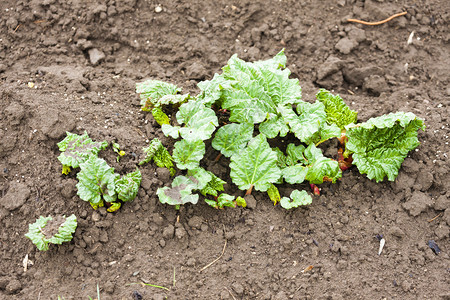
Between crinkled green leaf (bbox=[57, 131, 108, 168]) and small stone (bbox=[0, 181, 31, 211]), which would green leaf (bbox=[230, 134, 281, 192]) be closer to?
crinkled green leaf (bbox=[57, 131, 108, 168])

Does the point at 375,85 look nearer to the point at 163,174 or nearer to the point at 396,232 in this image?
the point at 396,232

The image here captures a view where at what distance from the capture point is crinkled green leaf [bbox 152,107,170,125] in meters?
3.54

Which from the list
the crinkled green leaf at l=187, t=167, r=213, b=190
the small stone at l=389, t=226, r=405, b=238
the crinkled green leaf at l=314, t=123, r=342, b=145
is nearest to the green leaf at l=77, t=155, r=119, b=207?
the crinkled green leaf at l=187, t=167, r=213, b=190

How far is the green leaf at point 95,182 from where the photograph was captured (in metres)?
3.19

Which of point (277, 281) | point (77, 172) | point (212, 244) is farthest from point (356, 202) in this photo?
point (77, 172)

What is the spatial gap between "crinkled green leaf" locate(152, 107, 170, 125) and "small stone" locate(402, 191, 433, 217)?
185cm

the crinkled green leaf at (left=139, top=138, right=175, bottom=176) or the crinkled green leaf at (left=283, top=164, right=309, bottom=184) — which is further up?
the crinkled green leaf at (left=139, top=138, right=175, bottom=176)

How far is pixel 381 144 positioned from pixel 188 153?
145 centimetres

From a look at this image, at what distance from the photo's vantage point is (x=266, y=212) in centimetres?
339

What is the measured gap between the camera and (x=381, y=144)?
3590 millimetres

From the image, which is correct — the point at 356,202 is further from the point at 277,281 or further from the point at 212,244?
the point at 212,244

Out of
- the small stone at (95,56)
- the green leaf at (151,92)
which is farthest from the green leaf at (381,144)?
the small stone at (95,56)

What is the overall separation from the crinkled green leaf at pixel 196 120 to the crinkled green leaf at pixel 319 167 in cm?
73

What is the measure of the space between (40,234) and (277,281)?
156 cm
